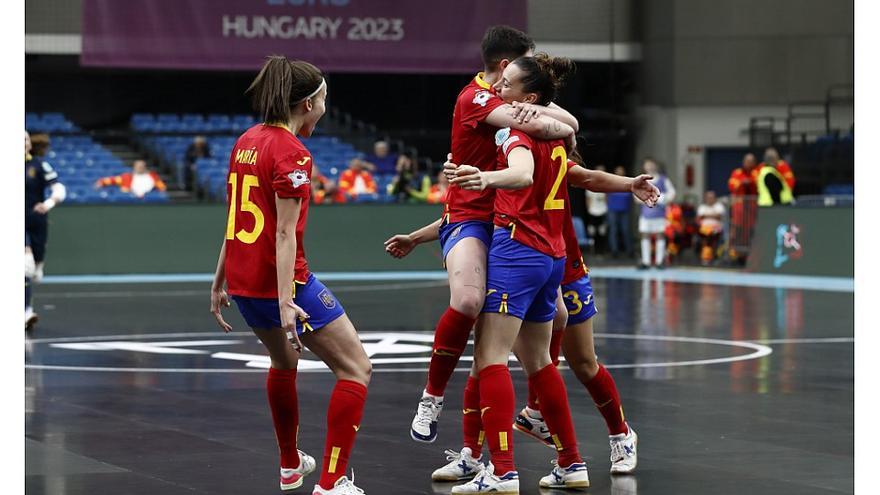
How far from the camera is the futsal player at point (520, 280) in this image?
6.98 m

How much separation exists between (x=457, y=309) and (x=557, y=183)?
77 cm

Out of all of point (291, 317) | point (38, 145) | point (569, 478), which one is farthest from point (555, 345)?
point (38, 145)

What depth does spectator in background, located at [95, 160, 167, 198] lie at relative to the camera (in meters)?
27.0

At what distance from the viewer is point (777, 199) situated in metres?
25.6

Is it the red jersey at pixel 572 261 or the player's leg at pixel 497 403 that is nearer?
the player's leg at pixel 497 403

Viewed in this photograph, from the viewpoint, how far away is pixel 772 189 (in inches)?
1009

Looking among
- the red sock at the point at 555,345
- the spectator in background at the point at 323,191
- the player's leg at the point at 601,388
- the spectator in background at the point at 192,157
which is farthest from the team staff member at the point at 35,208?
the spectator in background at the point at 192,157

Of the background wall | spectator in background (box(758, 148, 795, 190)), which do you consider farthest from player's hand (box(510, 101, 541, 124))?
spectator in background (box(758, 148, 795, 190))

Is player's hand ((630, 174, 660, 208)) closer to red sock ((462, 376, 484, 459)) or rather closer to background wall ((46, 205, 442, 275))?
red sock ((462, 376, 484, 459))

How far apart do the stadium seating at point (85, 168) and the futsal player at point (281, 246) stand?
1992 centimetres

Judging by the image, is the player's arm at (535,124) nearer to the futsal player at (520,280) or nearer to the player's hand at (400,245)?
the futsal player at (520,280)

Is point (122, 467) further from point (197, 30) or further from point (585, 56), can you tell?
point (585, 56)
